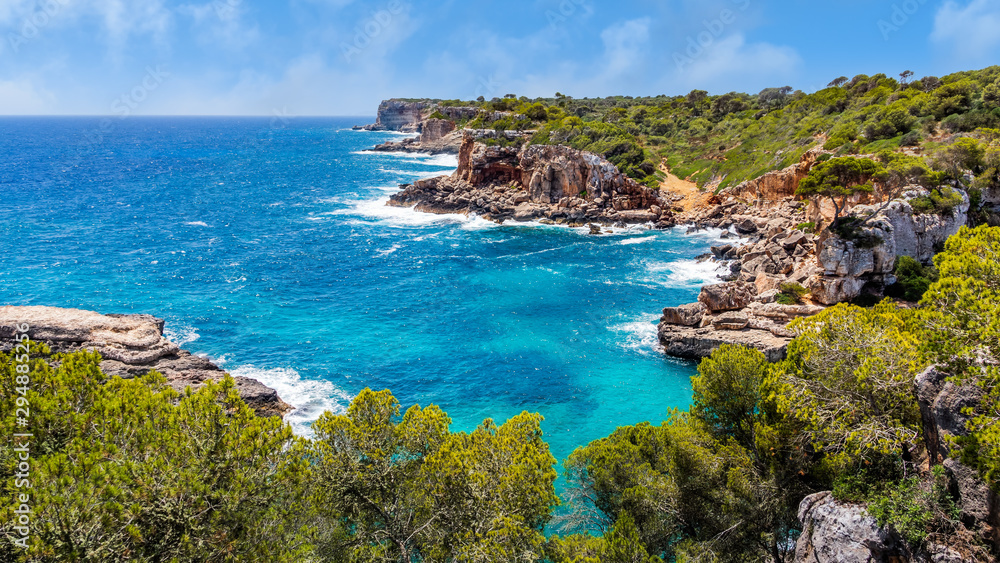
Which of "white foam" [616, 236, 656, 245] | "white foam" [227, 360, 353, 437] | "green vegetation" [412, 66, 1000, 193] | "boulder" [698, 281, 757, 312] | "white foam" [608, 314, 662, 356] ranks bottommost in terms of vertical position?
"white foam" [227, 360, 353, 437]

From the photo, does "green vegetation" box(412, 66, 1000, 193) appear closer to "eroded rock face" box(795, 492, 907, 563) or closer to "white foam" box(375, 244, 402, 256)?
"white foam" box(375, 244, 402, 256)

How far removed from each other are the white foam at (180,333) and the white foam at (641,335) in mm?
32107

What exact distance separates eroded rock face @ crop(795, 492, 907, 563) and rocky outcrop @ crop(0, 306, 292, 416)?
2427 cm

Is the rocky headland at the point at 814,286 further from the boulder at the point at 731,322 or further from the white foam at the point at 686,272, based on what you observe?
the white foam at the point at 686,272

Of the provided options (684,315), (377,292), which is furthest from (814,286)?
(377,292)

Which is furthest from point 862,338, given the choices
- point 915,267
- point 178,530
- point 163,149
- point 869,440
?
point 163,149

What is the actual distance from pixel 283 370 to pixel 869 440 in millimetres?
31972

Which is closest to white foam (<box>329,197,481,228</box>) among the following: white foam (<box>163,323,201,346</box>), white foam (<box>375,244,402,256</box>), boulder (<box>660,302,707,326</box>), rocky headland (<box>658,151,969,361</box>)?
white foam (<box>375,244,402,256</box>)

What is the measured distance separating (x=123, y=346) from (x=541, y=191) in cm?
6111

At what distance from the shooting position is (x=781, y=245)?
48812 millimetres

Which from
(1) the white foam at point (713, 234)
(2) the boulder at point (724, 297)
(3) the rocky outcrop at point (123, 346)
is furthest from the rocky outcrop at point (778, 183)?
(3) the rocky outcrop at point (123, 346)

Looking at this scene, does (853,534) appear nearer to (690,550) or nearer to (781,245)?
(690,550)

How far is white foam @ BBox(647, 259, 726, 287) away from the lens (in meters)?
50.6

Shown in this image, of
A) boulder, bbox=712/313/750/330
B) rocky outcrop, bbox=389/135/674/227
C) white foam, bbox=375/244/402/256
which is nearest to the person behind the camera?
boulder, bbox=712/313/750/330
